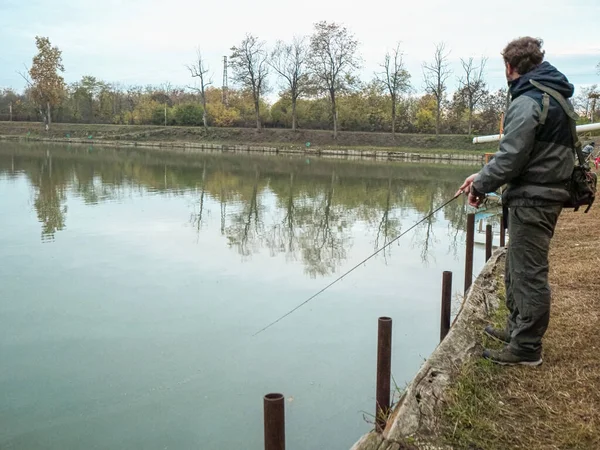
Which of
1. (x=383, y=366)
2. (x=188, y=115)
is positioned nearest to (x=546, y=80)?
(x=383, y=366)

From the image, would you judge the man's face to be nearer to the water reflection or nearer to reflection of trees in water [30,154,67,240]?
the water reflection

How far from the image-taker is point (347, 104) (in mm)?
55562

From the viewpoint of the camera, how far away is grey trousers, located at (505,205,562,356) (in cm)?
361

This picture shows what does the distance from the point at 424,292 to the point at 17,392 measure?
198 inches

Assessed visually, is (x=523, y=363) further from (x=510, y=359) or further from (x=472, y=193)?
(x=472, y=193)

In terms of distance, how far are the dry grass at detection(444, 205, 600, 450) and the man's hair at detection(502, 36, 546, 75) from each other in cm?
199

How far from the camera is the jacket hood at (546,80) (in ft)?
11.5

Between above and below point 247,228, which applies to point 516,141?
above

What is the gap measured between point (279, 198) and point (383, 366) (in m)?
13.4

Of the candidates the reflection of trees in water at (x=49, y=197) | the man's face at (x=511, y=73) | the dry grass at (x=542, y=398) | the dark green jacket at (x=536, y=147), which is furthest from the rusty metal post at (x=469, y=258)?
the reflection of trees in water at (x=49, y=197)

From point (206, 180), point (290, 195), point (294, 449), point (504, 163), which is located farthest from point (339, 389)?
point (206, 180)

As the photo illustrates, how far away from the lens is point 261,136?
165ft

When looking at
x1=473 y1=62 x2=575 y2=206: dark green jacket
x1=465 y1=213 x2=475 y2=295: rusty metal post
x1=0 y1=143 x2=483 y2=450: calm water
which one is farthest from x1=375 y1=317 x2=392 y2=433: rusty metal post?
x1=465 y1=213 x2=475 y2=295: rusty metal post

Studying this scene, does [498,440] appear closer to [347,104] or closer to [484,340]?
[484,340]
